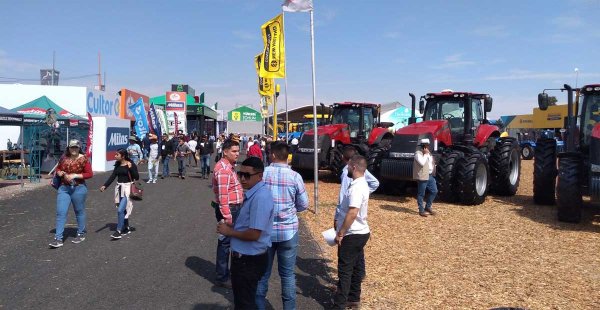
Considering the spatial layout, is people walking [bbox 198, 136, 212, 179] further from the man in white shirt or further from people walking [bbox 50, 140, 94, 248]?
the man in white shirt

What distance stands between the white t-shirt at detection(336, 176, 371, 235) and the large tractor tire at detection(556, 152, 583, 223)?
5521mm

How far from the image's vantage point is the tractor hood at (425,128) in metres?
10.6

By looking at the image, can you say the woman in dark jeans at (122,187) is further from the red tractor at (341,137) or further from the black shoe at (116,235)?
the red tractor at (341,137)

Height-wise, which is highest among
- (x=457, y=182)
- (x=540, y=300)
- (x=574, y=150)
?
(x=574, y=150)

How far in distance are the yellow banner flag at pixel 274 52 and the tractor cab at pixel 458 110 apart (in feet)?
13.0

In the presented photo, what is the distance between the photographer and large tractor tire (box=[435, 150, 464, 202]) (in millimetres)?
10117

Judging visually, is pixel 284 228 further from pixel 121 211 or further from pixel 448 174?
pixel 448 174

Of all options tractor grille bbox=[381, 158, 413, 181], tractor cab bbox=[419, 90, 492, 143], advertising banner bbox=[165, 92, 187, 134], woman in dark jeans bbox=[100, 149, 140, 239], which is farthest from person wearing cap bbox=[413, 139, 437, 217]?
advertising banner bbox=[165, 92, 187, 134]

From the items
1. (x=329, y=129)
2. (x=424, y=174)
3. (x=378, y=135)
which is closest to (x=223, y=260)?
(x=424, y=174)

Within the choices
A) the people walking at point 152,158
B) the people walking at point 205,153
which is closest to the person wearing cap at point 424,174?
the people walking at point 205,153

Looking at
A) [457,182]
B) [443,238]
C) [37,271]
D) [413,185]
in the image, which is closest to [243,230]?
[37,271]

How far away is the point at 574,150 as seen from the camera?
29.1 ft

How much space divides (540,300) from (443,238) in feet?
9.00

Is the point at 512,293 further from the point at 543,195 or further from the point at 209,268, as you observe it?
the point at 543,195
